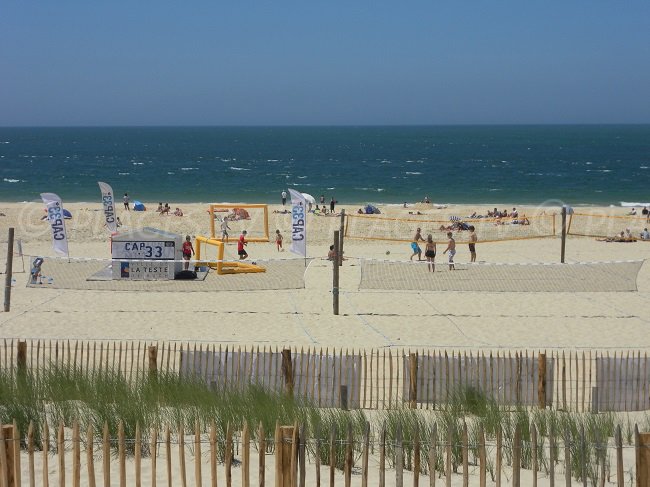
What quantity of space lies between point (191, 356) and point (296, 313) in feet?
23.4

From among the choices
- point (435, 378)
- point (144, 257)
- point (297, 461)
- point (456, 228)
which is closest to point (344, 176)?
point (456, 228)

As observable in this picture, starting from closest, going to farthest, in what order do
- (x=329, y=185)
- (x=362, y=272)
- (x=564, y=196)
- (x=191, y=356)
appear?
1. (x=191, y=356)
2. (x=362, y=272)
3. (x=564, y=196)
4. (x=329, y=185)

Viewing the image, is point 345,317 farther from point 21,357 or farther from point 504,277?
point 21,357

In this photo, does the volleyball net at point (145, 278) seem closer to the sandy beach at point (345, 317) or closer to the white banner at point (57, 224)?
the sandy beach at point (345, 317)

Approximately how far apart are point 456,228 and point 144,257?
50.7 feet

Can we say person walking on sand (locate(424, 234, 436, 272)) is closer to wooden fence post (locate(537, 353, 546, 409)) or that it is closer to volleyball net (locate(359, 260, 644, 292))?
volleyball net (locate(359, 260, 644, 292))

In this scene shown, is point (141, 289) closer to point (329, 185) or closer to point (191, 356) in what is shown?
point (191, 356)

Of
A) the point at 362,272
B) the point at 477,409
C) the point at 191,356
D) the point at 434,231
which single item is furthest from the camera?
the point at 434,231

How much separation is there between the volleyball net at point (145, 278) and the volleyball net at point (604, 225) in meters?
14.1

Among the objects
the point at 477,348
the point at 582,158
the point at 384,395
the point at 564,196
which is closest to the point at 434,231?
the point at 477,348

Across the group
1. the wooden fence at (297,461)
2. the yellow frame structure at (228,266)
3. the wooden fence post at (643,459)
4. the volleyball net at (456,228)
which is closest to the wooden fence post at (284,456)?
the wooden fence at (297,461)

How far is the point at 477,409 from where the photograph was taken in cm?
1095

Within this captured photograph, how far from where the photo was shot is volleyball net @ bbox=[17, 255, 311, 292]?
21750mm

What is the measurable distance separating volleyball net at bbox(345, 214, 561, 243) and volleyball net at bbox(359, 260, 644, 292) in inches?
285
